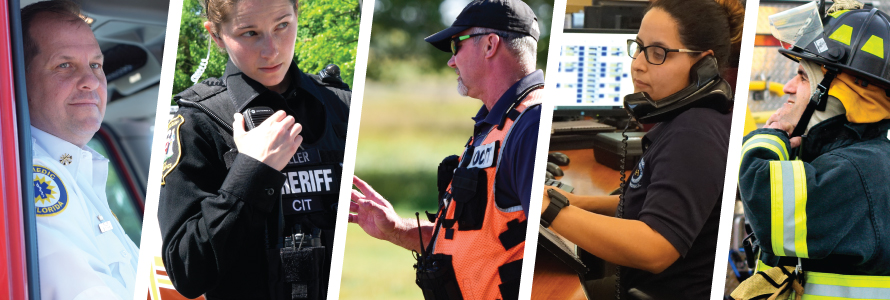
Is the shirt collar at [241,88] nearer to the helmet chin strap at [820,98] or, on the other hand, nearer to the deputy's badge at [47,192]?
the deputy's badge at [47,192]

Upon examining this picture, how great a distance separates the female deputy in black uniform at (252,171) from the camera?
2299 millimetres

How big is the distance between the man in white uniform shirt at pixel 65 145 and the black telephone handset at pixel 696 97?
6.94 ft

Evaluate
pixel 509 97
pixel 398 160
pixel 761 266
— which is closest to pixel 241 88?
pixel 398 160

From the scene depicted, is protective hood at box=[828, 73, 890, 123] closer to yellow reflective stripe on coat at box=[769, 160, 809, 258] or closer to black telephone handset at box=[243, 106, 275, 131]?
yellow reflective stripe on coat at box=[769, 160, 809, 258]

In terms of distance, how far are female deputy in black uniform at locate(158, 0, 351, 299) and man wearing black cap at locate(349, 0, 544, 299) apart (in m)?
0.49

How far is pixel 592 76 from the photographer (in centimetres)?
270

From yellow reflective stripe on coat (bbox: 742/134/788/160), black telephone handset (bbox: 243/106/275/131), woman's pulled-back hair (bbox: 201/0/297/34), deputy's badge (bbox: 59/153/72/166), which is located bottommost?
deputy's badge (bbox: 59/153/72/166)

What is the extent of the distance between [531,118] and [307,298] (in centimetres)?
109

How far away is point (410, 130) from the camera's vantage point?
8.48 feet

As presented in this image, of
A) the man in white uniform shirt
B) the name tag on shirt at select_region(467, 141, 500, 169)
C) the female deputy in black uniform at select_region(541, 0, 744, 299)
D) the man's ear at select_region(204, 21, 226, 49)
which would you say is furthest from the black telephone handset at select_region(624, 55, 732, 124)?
the man in white uniform shirt

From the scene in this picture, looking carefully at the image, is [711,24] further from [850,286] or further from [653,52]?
[850,286]

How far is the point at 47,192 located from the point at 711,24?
2.57 m

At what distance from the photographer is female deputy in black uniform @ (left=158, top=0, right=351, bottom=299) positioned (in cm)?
230

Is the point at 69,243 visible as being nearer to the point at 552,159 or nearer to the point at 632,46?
the point at 552,159
